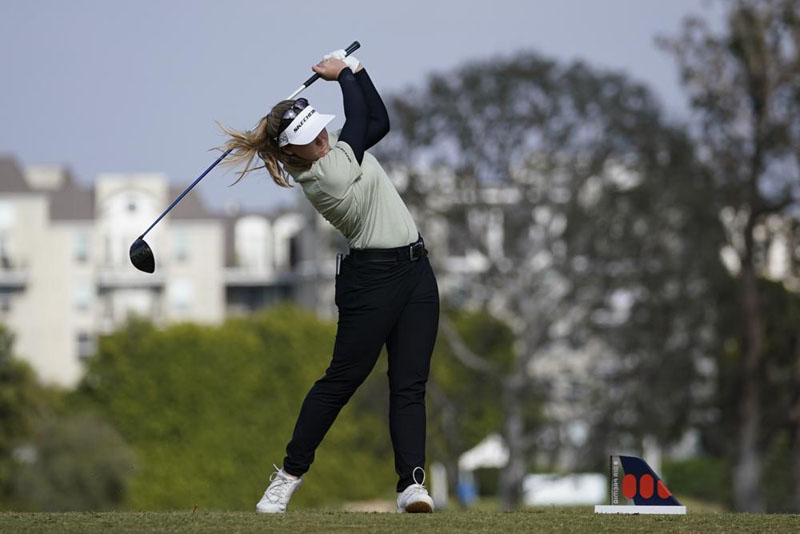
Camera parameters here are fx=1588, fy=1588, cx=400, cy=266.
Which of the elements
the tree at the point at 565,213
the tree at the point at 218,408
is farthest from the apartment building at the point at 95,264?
the tree at the point at 565,213

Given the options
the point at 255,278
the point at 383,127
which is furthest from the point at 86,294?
the point at 383,127

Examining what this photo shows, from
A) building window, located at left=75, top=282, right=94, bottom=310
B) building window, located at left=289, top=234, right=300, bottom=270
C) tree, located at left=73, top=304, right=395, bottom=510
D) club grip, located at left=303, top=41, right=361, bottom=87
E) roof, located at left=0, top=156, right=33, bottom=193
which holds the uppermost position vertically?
roof, located at left=0, top=156, right=33, bottom=193

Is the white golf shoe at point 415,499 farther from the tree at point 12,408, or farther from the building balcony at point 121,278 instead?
the building balcony at point 121,278

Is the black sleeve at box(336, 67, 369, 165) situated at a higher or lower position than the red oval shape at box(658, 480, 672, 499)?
higher

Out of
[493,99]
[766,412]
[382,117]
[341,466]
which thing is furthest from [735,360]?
[382,117]

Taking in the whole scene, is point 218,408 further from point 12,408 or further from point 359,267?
point 359,267

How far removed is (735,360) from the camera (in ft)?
136

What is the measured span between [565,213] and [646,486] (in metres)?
35.7

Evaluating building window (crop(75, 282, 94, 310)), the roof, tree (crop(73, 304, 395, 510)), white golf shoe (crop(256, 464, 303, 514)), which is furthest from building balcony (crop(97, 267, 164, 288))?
white golf shoe (crop(256, 464, 303, 514))

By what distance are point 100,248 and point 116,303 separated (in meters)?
3.31

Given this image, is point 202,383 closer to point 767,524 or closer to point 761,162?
point 761,162

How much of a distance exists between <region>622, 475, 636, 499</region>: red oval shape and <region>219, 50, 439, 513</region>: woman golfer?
1.00 m

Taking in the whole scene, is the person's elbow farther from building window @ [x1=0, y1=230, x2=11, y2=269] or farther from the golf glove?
building window @ [x1=0, y1=230, x2=11, y2=269]

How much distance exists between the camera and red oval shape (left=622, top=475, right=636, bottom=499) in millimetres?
8094
